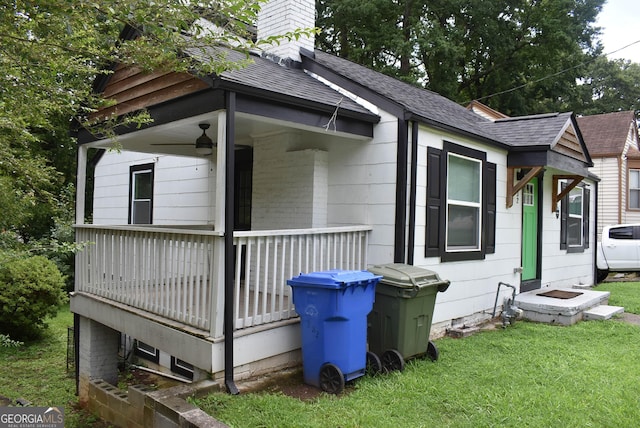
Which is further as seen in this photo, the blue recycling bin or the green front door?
the green front door

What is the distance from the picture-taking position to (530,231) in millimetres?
8500

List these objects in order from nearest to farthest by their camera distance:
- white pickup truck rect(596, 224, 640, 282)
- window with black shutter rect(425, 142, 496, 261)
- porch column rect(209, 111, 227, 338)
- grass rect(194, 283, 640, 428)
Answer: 1. grass rect(194, 283, 640, 428)
2. porch column rect(209, 111, 227, 338)
3. window with black shutter rect(425, 142, 496, 261)
4. white pickup truck rect(596, 224, 640, 282)

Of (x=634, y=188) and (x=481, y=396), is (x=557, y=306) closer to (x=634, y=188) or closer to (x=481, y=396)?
(x=481, y=396)

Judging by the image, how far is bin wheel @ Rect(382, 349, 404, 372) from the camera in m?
4.53

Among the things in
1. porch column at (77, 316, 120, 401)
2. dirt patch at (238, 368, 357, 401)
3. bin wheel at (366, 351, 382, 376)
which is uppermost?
bin wheel at (366, 351, 382, 376)

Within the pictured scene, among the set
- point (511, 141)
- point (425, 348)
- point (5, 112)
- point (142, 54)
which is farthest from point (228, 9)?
point (511, 141)

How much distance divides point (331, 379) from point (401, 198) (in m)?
2.23

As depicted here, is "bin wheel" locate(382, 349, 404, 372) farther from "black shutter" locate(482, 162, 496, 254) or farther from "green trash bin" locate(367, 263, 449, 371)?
"black shutter" locate(482, 162, 496, 254)

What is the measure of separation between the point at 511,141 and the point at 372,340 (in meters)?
4.58

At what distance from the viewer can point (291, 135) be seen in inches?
257

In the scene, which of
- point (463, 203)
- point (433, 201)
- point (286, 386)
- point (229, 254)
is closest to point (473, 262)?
point (463, 203)

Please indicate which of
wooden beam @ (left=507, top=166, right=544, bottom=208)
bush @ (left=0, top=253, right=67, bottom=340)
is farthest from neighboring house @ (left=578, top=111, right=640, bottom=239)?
bush @ (left=0, top=253, right=67, bottom=340)

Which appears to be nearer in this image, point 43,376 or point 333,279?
point 333,279

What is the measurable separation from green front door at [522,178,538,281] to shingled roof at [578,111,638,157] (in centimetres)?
1158
